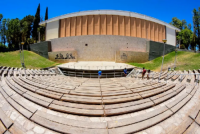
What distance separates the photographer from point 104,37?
19.7 metres

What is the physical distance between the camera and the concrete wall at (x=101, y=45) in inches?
776

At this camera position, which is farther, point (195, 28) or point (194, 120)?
point (195, 28)

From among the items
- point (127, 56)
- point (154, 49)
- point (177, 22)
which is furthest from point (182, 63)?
point (177, 22)

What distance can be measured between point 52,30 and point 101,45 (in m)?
15.2

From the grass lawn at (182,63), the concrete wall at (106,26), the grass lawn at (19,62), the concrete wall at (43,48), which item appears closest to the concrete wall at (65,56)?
the grass lawn at (19,62)

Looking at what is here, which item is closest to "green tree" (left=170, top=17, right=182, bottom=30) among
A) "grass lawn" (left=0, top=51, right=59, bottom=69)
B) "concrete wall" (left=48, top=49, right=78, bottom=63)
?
"concrete wall" (left=48, top=49, right=78, bottom=63)

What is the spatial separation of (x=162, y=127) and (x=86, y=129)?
2.23 metres

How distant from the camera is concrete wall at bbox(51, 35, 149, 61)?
19.7 metres

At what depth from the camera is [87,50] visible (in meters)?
20.1

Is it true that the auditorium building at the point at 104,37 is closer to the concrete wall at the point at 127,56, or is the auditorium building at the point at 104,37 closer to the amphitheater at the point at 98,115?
the concrete wall at the point at 127,56

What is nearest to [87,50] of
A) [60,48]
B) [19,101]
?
[60,48]

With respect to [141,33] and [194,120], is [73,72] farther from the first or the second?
[141,33]

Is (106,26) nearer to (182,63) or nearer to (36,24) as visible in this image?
(182,63)

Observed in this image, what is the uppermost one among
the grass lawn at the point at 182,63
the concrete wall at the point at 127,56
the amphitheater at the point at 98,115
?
the concrete wall at the point at 127,56
